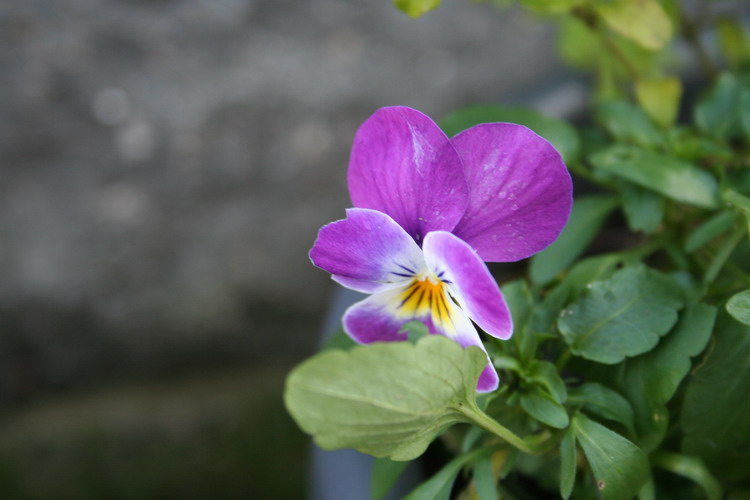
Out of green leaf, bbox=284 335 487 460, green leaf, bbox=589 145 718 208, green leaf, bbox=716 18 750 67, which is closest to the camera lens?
green leaf, bbox=284 335 487 460

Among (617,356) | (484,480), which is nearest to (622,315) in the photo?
(617,356)

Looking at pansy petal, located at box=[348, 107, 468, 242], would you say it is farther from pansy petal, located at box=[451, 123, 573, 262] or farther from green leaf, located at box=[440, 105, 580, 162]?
green leaf, located at box=[440, 105, 580, 162]

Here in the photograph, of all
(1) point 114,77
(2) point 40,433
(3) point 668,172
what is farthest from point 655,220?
(2) point 40,433

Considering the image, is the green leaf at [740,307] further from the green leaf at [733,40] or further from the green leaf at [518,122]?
the green leaf at [733,40]

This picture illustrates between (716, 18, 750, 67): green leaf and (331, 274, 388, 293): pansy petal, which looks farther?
(716, 18, 750, 67): green leaf

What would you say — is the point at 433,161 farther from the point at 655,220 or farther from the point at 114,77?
the point at 114,77

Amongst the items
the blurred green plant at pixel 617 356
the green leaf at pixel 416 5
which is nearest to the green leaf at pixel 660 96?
the blurred green plant at pixel 617 356

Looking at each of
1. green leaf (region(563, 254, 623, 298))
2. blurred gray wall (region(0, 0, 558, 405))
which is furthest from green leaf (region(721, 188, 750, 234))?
blurred gray wall (region(0, 0, 558, 405))

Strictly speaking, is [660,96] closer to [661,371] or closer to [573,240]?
[573,240]
